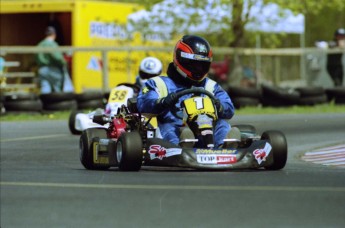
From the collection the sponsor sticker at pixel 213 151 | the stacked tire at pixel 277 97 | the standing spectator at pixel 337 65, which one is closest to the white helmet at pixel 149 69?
the sponsor sticker at pixel 213 151

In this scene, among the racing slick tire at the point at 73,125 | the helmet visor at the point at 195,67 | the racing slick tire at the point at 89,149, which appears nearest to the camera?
the helmet visor at the point at 195,67

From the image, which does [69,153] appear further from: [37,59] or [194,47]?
[37,59]

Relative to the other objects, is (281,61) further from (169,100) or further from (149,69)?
(169,100)

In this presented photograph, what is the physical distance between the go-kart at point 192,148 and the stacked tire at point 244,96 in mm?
11215

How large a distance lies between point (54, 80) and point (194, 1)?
13.2 ft

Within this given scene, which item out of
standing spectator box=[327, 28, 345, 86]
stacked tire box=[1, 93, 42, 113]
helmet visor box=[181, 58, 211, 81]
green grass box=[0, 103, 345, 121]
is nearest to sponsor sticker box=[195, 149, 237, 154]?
helmet visor box=[181, 58, 211, 81]

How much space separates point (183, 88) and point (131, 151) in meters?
1.11

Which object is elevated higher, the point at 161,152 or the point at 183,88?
the point at 183,88

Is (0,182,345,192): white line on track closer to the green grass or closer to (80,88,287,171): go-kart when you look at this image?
(80,88,287,171): go-kart

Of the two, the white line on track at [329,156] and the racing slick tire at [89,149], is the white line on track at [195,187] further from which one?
the white line on track at [329,156]

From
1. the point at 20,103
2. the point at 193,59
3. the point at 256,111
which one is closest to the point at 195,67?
the point at 193,59

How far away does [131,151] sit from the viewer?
397 inches

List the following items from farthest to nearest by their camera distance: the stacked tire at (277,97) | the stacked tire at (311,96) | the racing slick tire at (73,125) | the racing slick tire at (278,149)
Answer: the stacked tire at (311,96)
the stacked tire at (277,97)
the racing slick tire at (73,125)
the racing slick tire at (278,149)

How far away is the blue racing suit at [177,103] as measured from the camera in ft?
34.9
